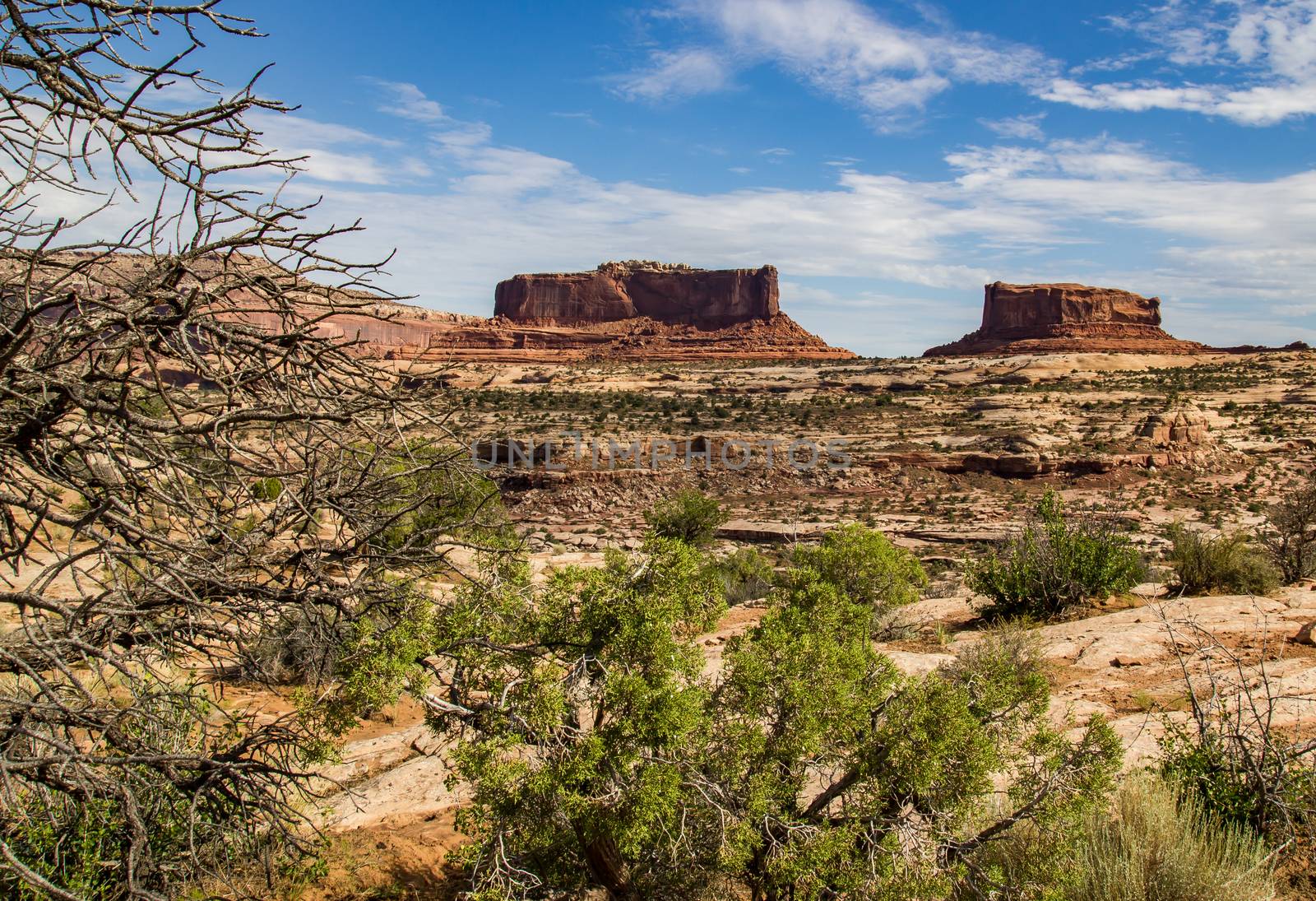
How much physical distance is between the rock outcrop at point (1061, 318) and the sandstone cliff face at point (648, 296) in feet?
71.8

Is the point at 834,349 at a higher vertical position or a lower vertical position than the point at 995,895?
higher

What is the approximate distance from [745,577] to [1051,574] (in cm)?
702

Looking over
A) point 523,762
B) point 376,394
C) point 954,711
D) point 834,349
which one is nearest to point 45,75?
point 376,394

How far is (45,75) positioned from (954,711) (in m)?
4.65

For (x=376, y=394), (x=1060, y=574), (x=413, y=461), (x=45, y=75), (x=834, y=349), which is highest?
(x=834, y=349)

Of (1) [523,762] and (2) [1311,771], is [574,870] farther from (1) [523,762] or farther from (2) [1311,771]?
(2) [1311,771]

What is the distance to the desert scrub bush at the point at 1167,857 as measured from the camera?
4.21 metres

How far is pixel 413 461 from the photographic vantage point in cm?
308

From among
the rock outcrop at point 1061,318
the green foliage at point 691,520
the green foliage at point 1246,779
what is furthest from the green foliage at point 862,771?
the rock outcrop at point 1061,318

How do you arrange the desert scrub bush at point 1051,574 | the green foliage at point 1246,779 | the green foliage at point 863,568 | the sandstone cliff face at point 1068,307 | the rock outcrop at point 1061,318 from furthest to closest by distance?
1. the sandstone cliff face at point 1068,307
2. the rock outcrop at point 1061,318
3. the desert scrub bush at point 1051,574
4. the green foliage at point 863,568
5. the green foliage at point 1246,779

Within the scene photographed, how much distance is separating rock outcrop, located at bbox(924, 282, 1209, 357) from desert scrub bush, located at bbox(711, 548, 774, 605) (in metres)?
69.2

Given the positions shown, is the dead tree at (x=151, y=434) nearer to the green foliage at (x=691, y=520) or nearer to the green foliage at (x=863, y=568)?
the green foliage at (x=863, y=568)

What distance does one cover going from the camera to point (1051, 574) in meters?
11.5

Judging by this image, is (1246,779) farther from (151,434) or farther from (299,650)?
(299,650)
